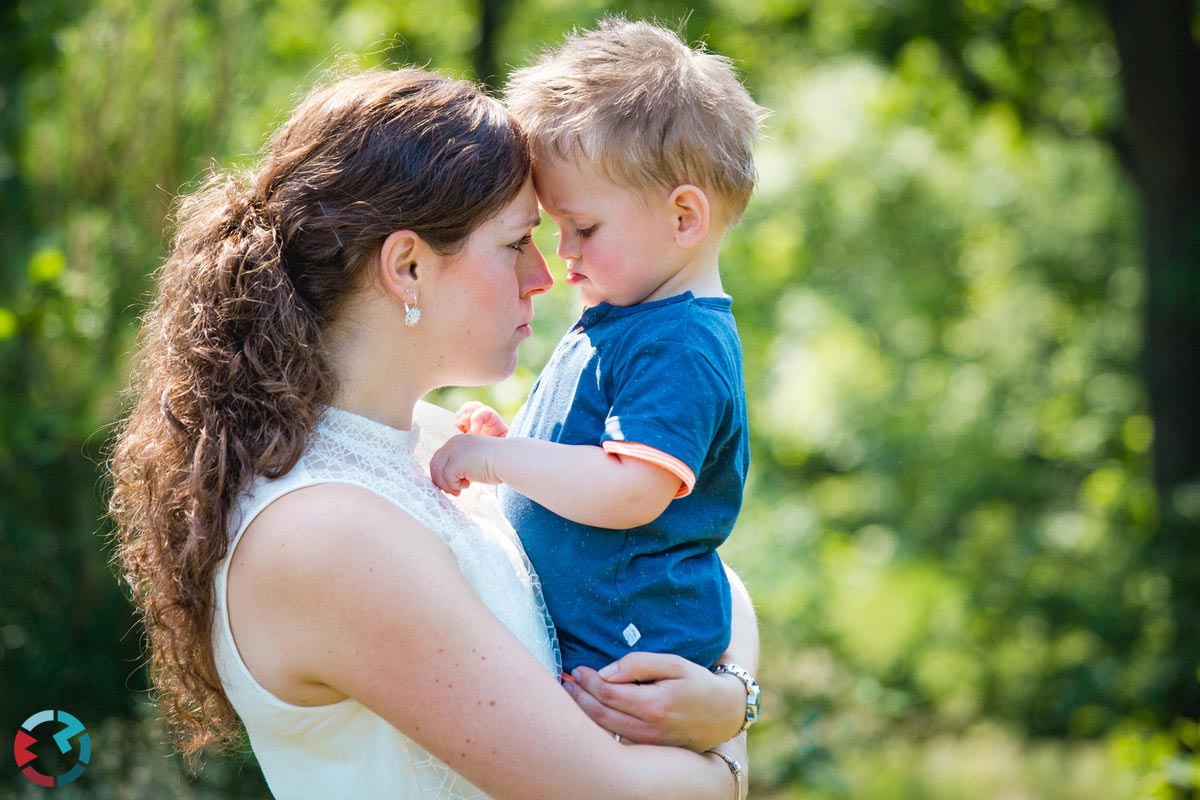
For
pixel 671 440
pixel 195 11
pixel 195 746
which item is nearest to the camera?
pixel 671 440

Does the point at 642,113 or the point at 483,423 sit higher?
the point at 642,113

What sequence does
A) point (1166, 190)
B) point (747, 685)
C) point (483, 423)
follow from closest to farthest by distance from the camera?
point (747, 685) → point (483, 423) → point (1166, 190)

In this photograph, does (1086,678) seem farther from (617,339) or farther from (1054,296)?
(617,339)

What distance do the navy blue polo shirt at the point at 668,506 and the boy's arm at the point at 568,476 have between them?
41 mm

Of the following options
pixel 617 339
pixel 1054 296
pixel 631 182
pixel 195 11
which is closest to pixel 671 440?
pixel 617 339

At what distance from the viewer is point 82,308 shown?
3537 mm

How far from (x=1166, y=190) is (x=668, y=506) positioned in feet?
23.9

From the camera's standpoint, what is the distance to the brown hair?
1.66m

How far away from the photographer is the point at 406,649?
59.2 inches

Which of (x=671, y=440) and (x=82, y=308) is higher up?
(x=671, y=440)

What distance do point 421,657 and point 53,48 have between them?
325 cm

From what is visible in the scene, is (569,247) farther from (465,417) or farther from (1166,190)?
(1166,190)

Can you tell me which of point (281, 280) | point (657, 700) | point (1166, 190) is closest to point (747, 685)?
point (657, 700)

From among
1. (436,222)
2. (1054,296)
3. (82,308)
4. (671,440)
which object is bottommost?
(1054,296)
